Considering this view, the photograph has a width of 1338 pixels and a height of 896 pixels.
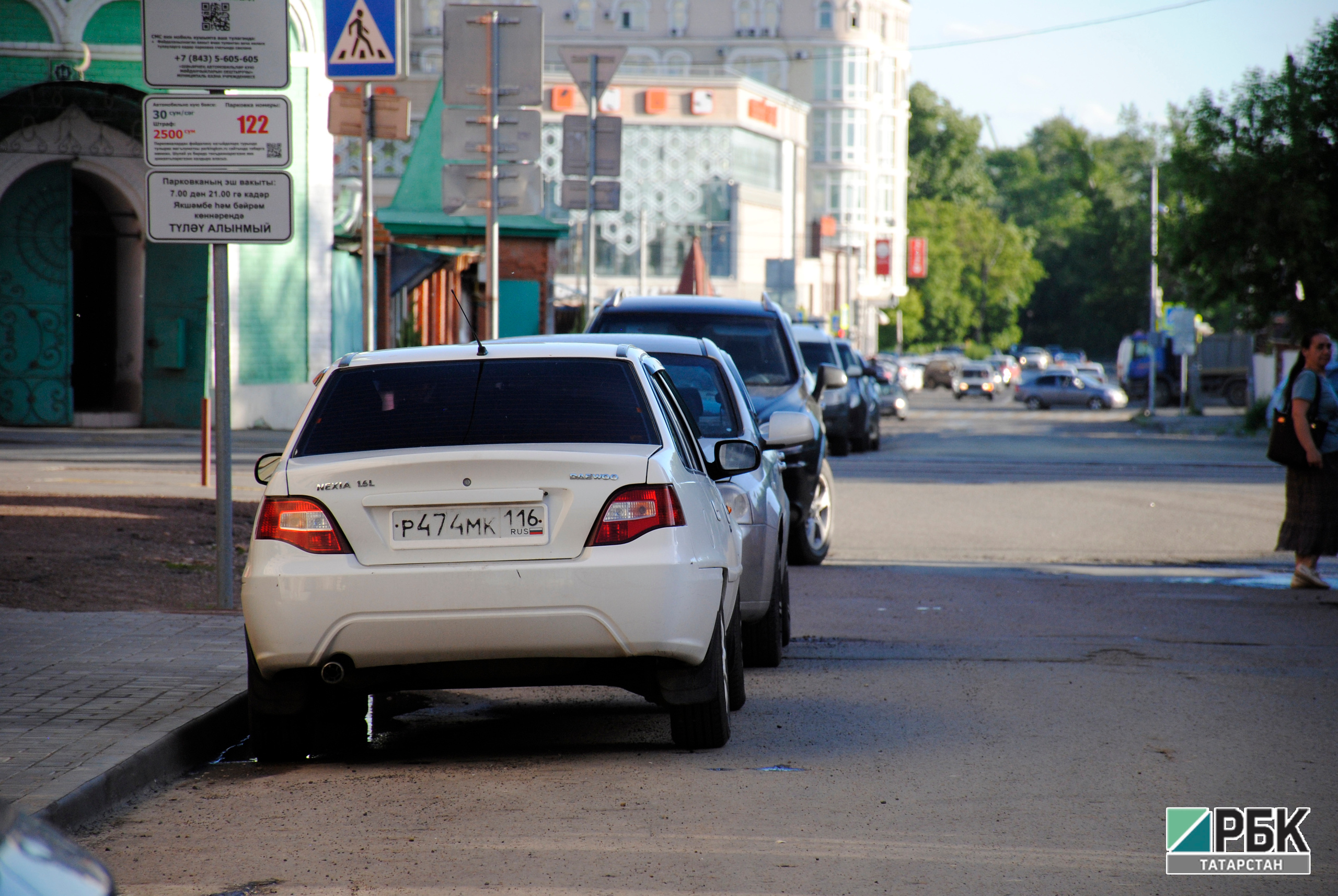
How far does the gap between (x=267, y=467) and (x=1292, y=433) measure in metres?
8.05

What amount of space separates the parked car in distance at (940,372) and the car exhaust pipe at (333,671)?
8607 cm

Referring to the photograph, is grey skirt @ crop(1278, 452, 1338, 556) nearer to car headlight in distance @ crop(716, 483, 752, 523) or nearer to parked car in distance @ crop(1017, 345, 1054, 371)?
car headlight in distance @ crop(716, 483, 752, 523)

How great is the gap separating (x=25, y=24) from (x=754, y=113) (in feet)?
206

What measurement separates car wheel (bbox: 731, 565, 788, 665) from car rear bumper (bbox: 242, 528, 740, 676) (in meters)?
2.56

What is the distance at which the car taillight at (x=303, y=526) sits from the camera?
5.61 meters

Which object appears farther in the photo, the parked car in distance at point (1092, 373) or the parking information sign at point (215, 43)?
the parked car in distance at point (1092, 373)

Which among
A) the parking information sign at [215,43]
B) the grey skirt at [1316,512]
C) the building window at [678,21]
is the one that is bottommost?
the grey skirt at [1316,512]

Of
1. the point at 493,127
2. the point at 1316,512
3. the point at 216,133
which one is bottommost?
the point at 1316,512

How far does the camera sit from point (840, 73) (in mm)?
101875

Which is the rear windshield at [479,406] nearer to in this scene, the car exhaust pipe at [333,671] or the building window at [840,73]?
the car exhaust pipe at [333,671]

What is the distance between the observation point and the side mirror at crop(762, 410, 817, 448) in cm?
915
